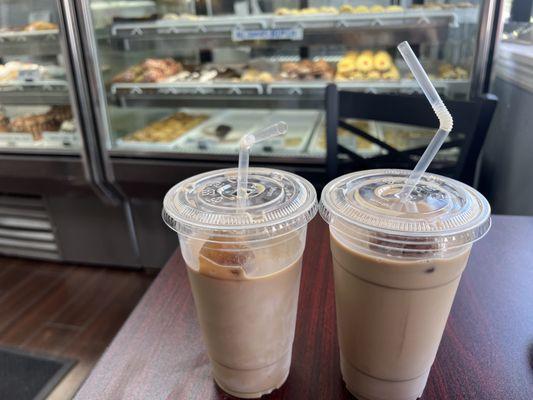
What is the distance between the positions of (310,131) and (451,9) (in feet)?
2.75

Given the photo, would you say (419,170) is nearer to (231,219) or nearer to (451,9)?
(231,219)

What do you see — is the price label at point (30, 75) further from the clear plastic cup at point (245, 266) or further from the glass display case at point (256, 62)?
the clear plastic cup at point (245, 266)

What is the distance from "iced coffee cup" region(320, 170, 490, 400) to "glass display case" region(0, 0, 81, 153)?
6.61 feet

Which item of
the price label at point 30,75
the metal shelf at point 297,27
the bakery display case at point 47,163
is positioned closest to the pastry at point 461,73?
the metal shelf at point 297,27

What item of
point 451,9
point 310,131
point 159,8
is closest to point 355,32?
point 451,9

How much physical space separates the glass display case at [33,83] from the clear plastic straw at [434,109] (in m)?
2.05

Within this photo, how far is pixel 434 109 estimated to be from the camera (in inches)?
21.6

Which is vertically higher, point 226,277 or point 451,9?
point 451,9

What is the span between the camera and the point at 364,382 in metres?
0.62

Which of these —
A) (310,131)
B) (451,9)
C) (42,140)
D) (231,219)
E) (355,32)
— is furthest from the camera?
(42,140)

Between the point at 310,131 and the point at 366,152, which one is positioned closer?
the point at 366,152

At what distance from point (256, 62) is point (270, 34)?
0.40 meters

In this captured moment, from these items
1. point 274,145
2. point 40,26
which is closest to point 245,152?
point 274,145

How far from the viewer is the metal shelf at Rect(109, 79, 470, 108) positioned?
1917mm
